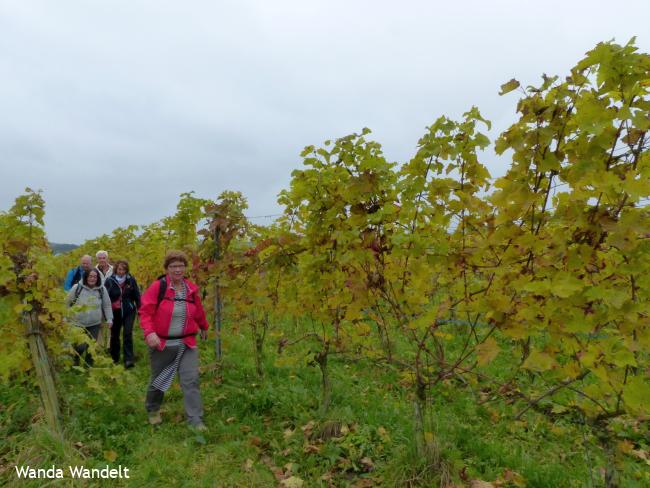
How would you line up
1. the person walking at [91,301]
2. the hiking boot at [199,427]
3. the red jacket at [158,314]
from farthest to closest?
the person walking at [91,301]
the red jacket at [158,314]
the hiking boot at [199,427]

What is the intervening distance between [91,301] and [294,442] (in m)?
3.69

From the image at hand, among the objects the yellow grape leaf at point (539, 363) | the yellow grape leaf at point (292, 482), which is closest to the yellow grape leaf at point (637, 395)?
the yellow grape leaf at point (539, 363)

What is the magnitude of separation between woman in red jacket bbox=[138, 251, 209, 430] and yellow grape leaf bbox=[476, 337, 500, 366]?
3.06m

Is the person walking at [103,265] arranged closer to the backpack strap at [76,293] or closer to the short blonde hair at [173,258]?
the backpack strap at [76,293]

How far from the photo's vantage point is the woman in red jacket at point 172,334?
4148 millimetres

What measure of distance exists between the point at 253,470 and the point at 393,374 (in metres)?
2.67

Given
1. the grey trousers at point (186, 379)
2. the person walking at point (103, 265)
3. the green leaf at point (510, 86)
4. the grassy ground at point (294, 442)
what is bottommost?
the grassy ground at point (294, 442)

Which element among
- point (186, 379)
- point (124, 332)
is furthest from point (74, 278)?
point (186, 379)

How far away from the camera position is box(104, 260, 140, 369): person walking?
254 inches

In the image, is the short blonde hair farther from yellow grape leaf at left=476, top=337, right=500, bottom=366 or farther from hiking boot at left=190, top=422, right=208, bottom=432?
yellow grape leaf at left=476, top=337, right=500, bottom=366

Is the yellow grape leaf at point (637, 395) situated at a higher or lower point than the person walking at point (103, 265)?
lower

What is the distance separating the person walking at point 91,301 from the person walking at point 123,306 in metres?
0.42

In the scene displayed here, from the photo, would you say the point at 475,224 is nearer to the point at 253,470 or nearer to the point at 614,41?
the point at 614,41

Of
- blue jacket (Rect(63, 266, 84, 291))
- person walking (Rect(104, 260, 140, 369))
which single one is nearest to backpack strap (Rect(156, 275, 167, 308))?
blue jacket (Rect(63, 266, 84, 291))
